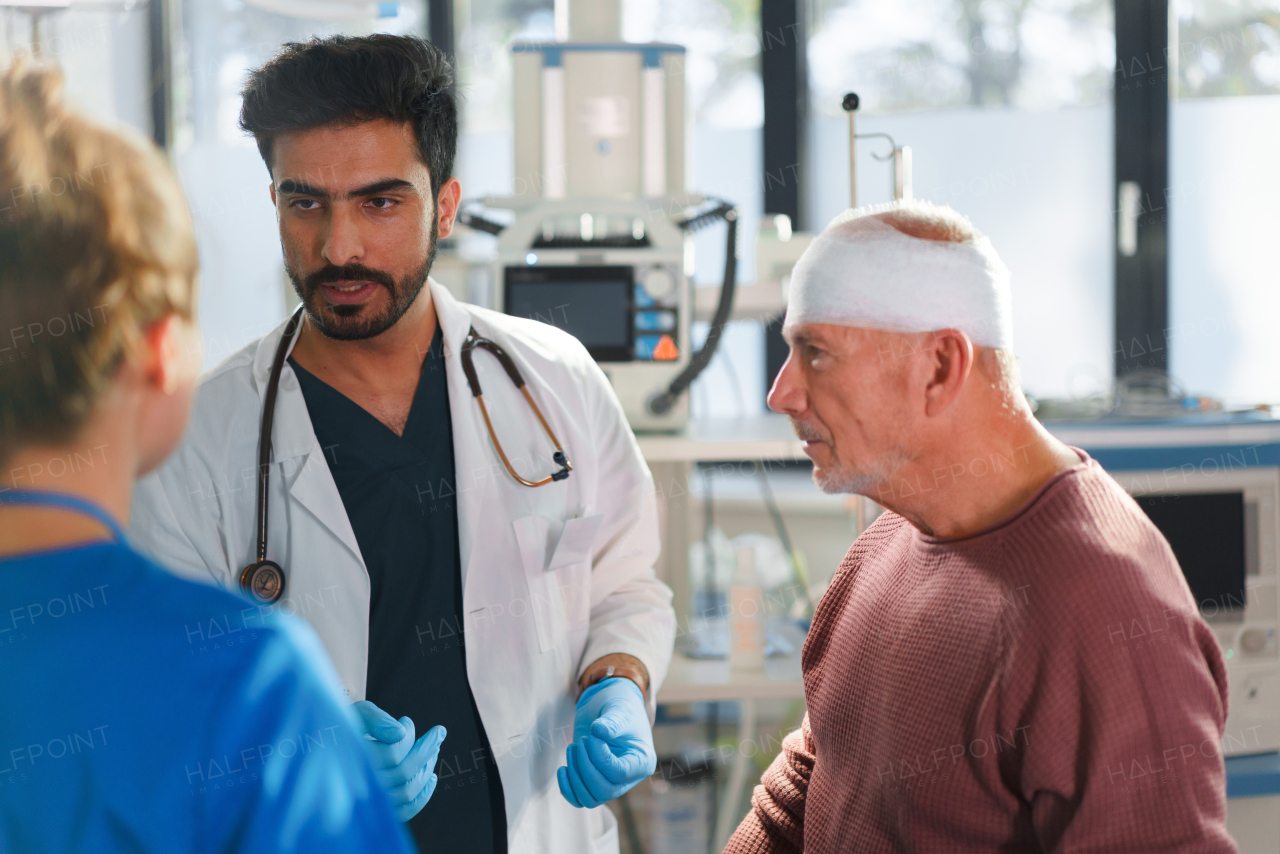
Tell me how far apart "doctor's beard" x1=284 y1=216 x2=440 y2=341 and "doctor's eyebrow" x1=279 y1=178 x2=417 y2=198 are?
83mm

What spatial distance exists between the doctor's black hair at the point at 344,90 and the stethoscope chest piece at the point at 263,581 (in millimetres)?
496

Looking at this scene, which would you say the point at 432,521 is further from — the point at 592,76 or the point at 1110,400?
the point at 1110,400

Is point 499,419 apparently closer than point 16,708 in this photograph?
No

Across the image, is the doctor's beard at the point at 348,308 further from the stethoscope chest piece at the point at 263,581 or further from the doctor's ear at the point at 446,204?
the stethoscope chest piece at the point at 263,581

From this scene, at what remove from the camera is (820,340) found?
1.05 meters

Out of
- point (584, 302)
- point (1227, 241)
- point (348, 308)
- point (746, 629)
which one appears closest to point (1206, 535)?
point (746, 629)

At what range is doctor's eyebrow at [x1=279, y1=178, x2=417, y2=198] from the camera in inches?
47.9

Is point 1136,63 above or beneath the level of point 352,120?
above

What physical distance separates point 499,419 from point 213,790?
875 mm

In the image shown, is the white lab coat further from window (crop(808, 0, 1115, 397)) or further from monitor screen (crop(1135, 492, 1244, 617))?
window (crop(808, 0, 1115, 397))

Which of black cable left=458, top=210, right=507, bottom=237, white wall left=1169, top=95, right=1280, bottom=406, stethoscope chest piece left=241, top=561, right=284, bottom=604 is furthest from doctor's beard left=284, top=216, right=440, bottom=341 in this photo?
white wall left=1169, top=95, right=1280, bottom=406

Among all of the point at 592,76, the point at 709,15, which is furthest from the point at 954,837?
the point at 709,15

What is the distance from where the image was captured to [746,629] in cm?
185

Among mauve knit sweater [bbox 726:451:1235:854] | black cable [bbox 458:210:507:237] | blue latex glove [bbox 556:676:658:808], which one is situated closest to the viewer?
mauve knit sweater [bbox 726:451:1235:854]
